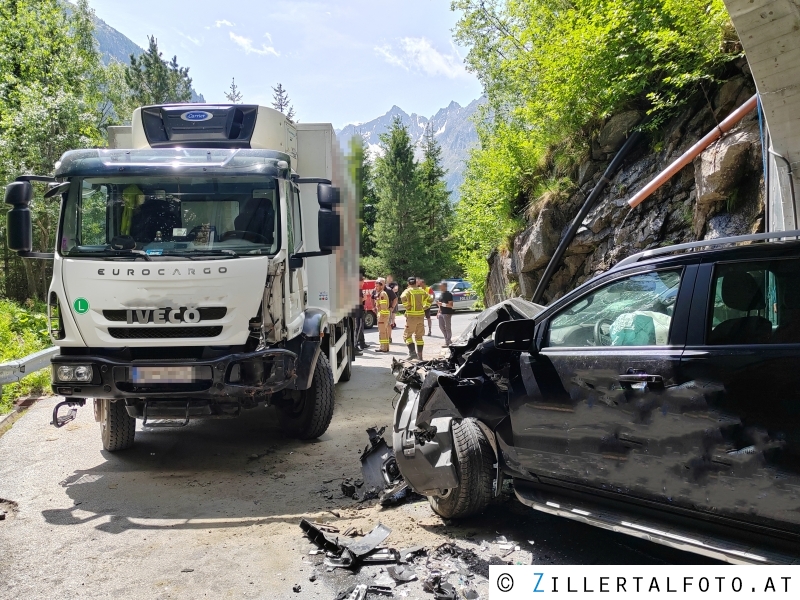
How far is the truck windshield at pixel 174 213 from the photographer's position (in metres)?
5.61

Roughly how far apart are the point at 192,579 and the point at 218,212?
3.24m

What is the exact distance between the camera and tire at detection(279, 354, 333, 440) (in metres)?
6.69

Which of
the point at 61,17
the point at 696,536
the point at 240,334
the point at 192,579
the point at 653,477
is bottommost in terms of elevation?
the point at 192,579

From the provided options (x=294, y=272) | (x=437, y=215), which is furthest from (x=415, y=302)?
(x=437, y=215)

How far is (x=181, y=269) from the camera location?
5316mm

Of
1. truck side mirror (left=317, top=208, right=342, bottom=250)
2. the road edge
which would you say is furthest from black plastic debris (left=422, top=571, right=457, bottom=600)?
the road edge

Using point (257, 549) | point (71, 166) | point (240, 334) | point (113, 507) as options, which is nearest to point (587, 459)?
point (257, 549)

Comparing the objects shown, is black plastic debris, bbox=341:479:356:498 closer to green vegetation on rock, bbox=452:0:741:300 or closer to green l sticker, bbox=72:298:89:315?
green l sticker, bbox=72:298:89:315

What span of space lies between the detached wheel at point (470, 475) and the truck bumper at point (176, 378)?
2055 millimetres

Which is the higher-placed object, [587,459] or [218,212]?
[218,212]

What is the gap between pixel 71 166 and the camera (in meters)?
5.68

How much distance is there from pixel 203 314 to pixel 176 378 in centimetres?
61

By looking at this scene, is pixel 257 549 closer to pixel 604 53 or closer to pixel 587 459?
pixel 587 459

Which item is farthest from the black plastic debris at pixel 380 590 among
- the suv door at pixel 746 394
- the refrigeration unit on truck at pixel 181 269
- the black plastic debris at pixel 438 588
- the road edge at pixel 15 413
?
the road edge at pixel 15 413
